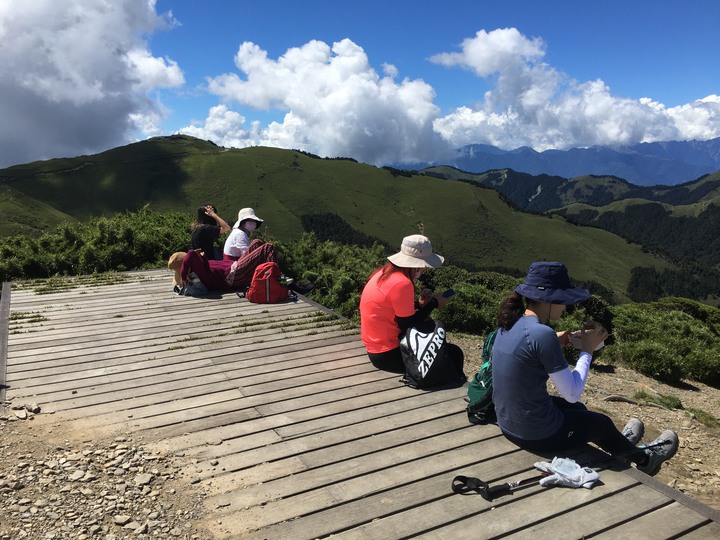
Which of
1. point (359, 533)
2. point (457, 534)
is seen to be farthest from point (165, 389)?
point (457, 534)

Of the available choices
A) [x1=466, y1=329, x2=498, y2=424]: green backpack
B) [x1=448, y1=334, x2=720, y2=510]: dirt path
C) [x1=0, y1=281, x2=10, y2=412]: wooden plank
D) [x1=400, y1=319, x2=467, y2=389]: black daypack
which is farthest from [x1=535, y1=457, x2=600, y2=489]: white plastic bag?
[x1=0, y1=281, x2=10, y2=412]: wooden plank

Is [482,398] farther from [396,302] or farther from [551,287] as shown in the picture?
[396,302]

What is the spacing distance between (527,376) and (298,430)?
233 centimetres

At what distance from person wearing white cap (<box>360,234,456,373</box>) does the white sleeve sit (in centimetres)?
211

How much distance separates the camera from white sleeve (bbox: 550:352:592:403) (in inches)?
167

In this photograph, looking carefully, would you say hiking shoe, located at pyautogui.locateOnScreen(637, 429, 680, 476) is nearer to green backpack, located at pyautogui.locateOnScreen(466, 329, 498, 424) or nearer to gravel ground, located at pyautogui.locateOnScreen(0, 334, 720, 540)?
gravel ground, located at pyautogui.locateOnScreen(0, 334, 720, 540)

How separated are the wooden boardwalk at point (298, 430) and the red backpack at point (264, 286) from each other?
3.22ft

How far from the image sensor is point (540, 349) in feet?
14.0

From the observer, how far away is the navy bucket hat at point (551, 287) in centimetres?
440

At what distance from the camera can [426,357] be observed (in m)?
6.11

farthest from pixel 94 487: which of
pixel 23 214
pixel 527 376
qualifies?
pixel 23 214

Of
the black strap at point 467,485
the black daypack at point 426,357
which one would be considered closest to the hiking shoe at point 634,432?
the black daypack at point 426,357

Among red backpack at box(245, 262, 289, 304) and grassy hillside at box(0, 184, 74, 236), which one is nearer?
red backpack at box(245, 262, 289, 304)

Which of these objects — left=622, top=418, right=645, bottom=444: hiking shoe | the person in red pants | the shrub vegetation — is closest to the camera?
left=622, top=418, right=645, bottom=444: hiking shoe
